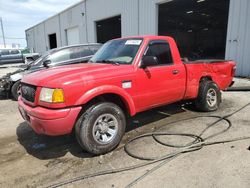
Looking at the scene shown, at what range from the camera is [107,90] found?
3732 millimetres

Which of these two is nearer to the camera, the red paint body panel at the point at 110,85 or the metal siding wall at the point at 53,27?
the red paint body panel at the point at 110,85

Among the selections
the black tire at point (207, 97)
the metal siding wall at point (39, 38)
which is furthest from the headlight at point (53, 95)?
the metal siding wall at point (39, 38)

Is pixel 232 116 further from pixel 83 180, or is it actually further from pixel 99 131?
pixel 83 180

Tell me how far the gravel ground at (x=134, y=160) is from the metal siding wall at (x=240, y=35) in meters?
5.85

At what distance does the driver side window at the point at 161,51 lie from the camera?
Result: 4.59 metres

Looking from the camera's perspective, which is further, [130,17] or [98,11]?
[98,11]

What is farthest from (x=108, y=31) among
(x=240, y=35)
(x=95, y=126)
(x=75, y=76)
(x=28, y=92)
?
(x=95, y=126)

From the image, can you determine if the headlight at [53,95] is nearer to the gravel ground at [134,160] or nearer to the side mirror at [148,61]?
the gravel ground at [134,160]

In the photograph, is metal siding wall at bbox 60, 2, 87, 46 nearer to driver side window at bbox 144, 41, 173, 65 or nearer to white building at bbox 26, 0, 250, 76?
white building at bbox 26, 0, 250, 76

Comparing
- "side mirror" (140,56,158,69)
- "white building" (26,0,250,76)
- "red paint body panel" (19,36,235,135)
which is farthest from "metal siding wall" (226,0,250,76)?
"side mirror" (140,56,158,69)

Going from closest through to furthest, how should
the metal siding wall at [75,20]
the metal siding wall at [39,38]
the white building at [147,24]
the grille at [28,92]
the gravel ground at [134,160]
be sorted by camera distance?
the gravel ground at [134,160]
the grille at [28,92]
the white building at [147,24]
the metal siding wall at [75,20]
the metal siding wall at [39,38]

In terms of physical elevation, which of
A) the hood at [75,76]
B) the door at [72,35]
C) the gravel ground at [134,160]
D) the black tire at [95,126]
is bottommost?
the gravel ground at [134,160]

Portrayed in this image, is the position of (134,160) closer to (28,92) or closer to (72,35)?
(28,92)

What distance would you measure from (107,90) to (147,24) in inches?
446
